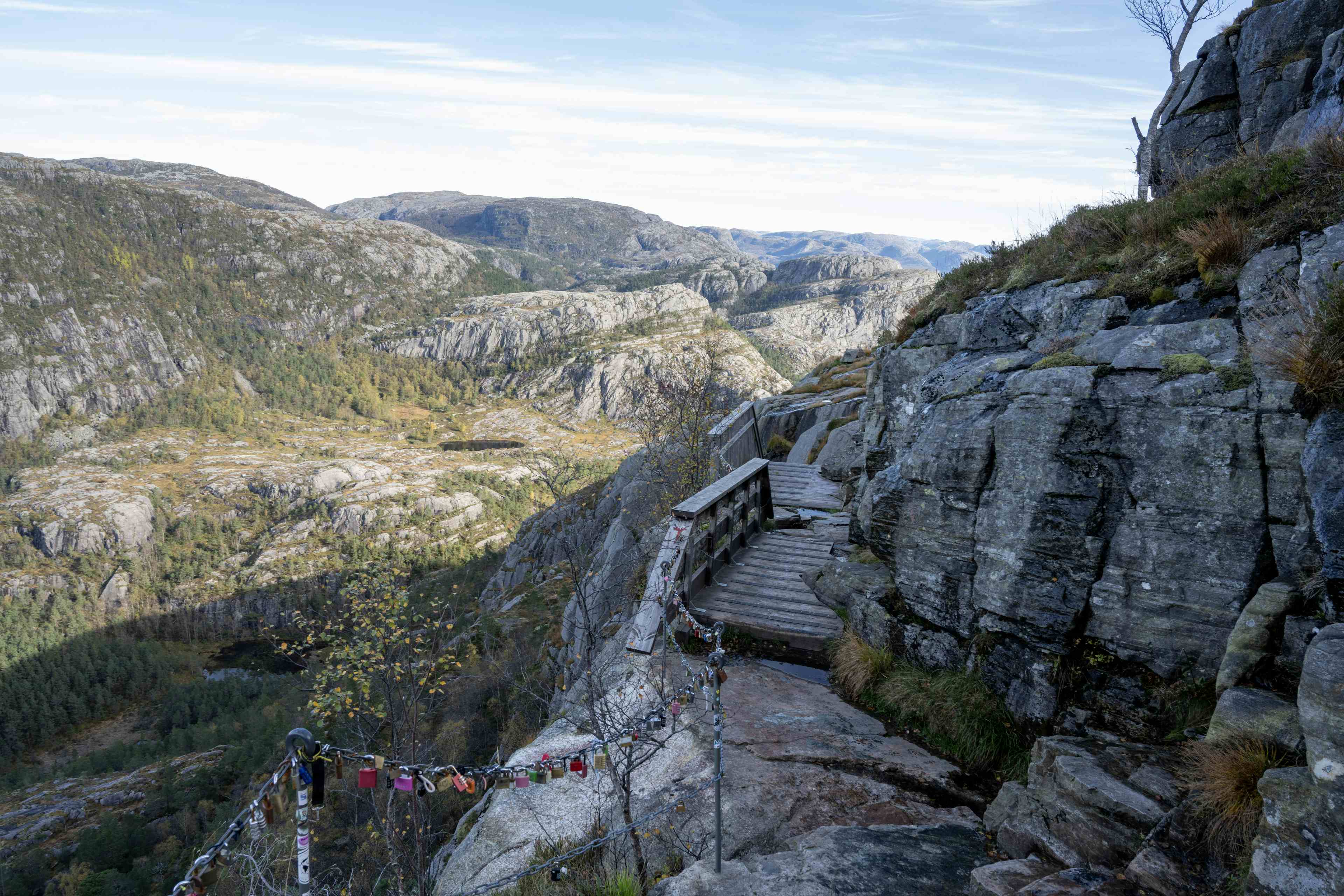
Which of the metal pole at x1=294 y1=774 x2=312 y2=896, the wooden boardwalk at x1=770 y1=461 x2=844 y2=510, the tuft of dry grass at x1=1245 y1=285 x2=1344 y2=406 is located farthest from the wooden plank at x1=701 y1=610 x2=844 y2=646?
the metal pole at x1=294 y1=774 x2=312 y2=896

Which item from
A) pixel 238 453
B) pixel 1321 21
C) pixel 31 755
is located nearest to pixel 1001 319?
pixel 1321 21

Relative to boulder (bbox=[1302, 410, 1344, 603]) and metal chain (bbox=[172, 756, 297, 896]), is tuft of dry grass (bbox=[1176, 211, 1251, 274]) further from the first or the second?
metal chain (bbox=[172, 756, 297, 896])

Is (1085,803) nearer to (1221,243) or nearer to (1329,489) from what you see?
(1329,489)

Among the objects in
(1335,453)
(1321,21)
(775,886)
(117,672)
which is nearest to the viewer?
(1335,453)

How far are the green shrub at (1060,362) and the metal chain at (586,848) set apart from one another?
16.7 ft

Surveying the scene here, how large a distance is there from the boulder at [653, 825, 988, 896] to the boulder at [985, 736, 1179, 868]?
42 centimetres

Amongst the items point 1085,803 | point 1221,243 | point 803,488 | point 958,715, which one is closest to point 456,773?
point 1085,803

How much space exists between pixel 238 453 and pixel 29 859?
156355 mm

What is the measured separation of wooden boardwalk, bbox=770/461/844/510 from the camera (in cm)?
1472

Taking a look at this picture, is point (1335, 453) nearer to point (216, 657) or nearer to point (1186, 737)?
point (1186, 737)

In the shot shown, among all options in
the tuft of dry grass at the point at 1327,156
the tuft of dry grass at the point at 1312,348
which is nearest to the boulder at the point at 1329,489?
the tuft of dry grass at the point at 1312,348

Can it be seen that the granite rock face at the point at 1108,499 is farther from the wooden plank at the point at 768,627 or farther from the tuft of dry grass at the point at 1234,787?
the wooden plank at the point at 768,627

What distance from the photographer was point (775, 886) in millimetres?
4648

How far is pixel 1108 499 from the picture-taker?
5793mm
